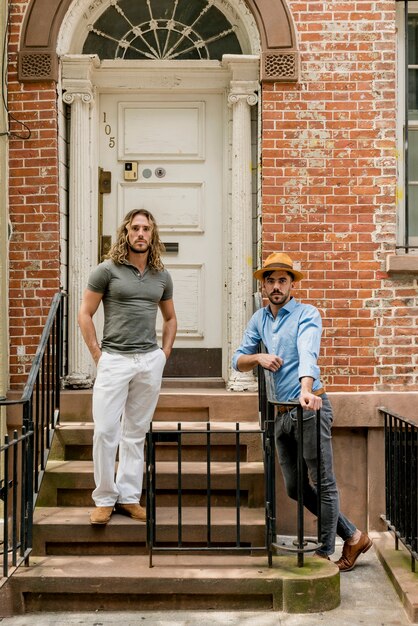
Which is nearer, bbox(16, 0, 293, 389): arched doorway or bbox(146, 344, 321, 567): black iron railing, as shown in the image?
bbox(146, 344, 321, 567): black iron railing

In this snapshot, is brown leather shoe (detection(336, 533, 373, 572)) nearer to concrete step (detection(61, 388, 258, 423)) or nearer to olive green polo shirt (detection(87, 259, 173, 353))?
concrete step (detection(61, 388, 258, 423))

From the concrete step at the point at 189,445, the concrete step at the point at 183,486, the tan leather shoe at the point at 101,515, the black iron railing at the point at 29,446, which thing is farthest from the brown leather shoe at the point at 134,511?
the concrete step at the point at 189,445

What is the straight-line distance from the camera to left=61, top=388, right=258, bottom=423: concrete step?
19.8ft

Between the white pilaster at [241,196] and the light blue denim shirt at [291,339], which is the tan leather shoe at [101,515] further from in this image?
the white pilaster at [241,196]

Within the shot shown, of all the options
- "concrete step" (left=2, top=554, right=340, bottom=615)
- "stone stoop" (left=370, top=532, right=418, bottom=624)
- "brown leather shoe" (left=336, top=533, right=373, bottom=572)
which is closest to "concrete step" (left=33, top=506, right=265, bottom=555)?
"concrete step" (left=2, top=554, right=340, bottom=615)

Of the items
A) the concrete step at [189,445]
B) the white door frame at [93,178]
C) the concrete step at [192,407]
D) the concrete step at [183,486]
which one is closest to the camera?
the concrete step at [183,486]

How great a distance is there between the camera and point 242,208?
6.39 metres

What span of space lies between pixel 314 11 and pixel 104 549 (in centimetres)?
435

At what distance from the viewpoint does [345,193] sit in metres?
6.17

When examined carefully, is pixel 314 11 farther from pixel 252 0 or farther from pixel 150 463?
pixel 150 463

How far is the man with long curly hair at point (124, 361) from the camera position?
4941 millimetres

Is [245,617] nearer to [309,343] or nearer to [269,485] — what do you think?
[269,485]

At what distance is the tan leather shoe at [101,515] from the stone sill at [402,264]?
281 centimetres

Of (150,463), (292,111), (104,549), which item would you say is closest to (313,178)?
(292,111)
